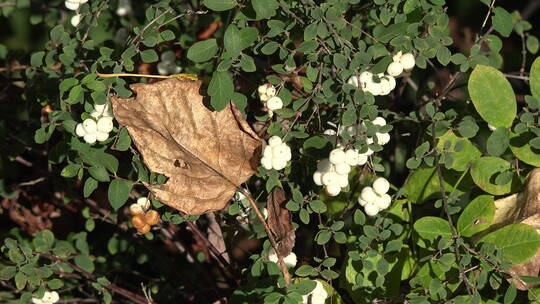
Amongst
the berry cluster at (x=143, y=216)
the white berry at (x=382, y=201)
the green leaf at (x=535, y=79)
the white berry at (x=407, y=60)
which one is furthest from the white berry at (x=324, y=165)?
the green leaf at (x=535, y=79)

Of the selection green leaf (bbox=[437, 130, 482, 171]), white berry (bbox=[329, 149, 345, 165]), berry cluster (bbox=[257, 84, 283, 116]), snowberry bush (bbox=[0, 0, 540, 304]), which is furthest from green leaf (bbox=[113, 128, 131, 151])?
green leaf (bbox=[437, 130, 482, 171])

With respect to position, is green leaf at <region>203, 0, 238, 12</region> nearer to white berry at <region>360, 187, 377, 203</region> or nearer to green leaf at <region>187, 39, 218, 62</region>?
green leaf at <region>187, 39, 218, 62</region>

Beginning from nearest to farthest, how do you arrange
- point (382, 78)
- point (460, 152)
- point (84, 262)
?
point (382, 78) → point (460, 152) → point (84, 262)

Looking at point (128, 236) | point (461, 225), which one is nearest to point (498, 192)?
point (461, 225)

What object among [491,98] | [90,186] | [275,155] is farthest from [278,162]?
[491,98]

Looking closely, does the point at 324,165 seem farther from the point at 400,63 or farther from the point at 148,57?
the point at 148,57
